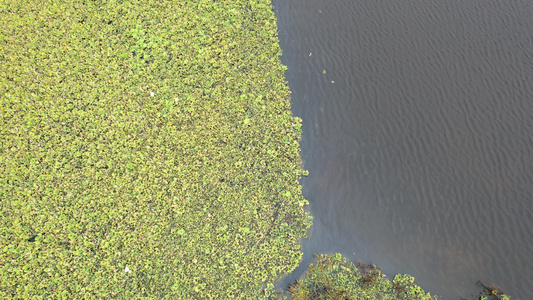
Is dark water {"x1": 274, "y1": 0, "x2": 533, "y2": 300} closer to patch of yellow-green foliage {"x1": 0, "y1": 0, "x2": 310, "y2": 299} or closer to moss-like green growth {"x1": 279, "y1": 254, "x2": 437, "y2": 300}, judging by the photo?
moss-like green growth {"x1": 279, "y1": 254, "x2": 437, "y2": 300}

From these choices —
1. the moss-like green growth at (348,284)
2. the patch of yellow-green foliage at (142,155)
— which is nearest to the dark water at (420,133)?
the moss-like green growth at (348,284)

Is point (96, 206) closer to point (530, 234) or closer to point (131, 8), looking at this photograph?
point (131, 8)

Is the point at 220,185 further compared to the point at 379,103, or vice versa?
the point at 379,103

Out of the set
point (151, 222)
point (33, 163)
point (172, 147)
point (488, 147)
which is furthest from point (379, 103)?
point (33, 163)

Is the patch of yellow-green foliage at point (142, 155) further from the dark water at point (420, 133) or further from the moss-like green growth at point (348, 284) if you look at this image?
the dark water at point (420, 133)

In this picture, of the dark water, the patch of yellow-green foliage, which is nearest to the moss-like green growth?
the dark water

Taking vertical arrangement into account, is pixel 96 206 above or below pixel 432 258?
below
